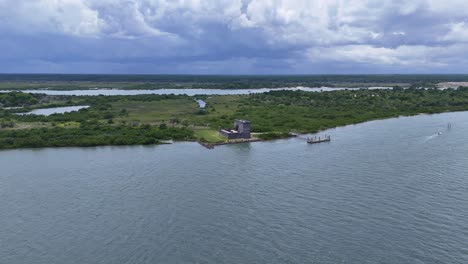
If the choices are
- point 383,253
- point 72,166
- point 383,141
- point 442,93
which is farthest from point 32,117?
point 442,93

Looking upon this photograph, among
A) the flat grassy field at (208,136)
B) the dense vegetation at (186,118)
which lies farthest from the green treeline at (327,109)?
the flat grassy field at (208,136)

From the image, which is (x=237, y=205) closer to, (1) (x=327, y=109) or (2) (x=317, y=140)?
(2) (x=317, y=140)

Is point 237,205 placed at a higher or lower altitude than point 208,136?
lower

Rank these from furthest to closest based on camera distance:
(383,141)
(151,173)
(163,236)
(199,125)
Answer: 1. (199,125)
2. (383,141)
3. (151,173)
4. (163,236)

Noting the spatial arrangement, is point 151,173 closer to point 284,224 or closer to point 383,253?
point 284,224

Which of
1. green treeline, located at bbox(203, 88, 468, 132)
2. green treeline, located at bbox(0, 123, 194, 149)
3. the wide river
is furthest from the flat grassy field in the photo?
green treeline, located at bbox(203, 88, 468, 132)

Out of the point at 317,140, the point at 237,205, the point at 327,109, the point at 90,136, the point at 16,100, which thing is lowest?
the point at 237,205

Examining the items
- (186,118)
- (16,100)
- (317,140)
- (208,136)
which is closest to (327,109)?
(186,118)
